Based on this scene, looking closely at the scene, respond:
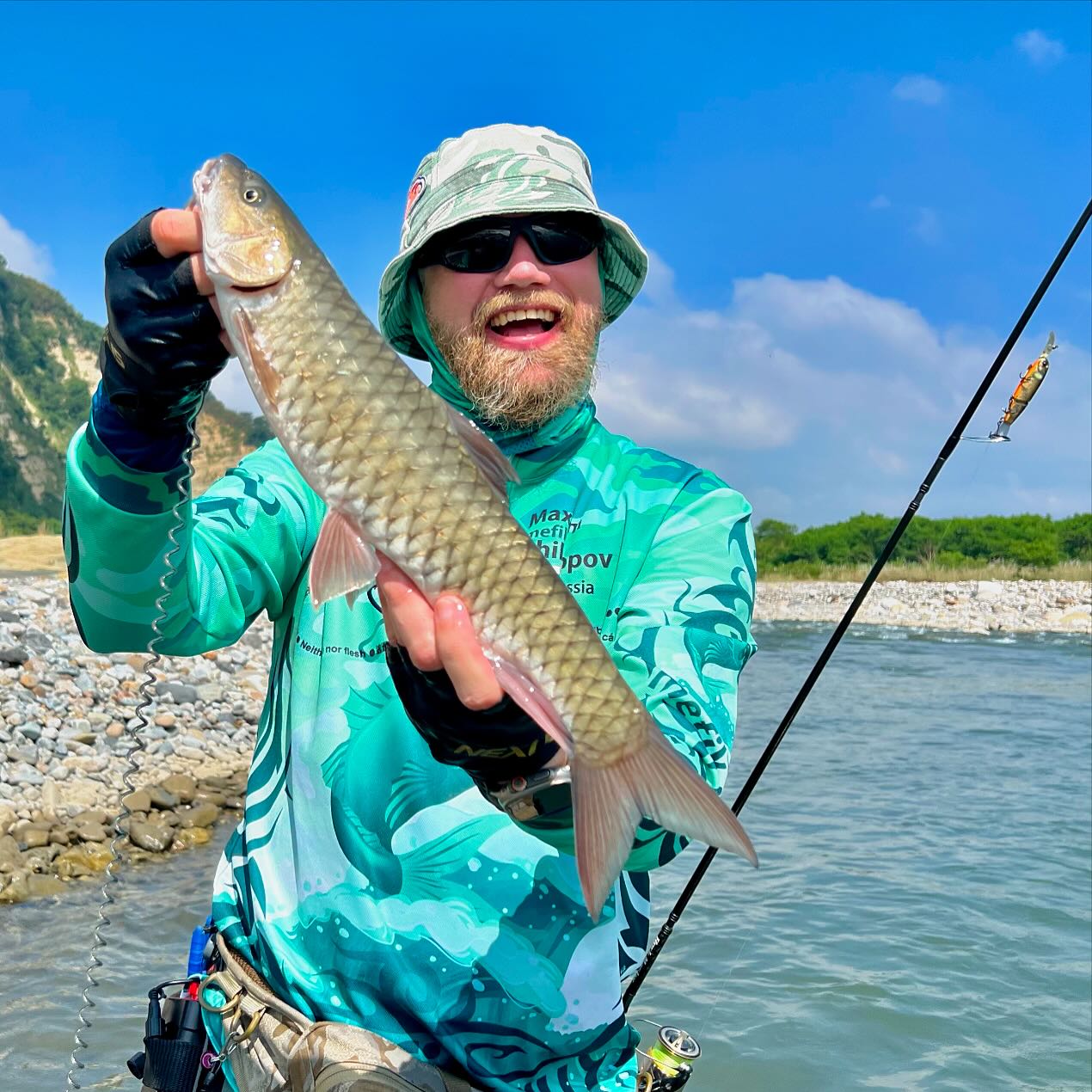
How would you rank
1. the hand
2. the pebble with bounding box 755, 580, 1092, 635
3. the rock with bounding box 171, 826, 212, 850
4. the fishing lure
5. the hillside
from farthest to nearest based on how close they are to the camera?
1. the hillside
2. the pebble with bounding box 755, 580, 1092, 635
3. the rock with bounding box 171, 826, 212, 850
4. the fishing lure
5. the hand

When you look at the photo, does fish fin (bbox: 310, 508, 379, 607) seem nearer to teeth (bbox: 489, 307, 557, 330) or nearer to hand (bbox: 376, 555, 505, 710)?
hand (bbox: 376, 555, 505, 710)

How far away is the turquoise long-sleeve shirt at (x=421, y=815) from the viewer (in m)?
2.30

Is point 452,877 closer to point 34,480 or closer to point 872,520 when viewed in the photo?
point 872,520

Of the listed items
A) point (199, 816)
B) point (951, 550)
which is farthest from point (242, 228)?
point (951, 550)

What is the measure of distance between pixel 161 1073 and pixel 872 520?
57805mm

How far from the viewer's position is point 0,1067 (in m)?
5.30

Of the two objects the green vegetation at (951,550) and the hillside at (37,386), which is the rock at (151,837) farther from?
the hillside at (37,386)

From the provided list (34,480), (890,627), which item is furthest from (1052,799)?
(34,480)

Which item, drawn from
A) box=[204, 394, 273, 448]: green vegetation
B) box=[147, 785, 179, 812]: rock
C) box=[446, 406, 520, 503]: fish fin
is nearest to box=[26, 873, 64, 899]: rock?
box=[147, 785, 179, 812]: rock

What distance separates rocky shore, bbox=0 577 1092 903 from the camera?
7.96 meters

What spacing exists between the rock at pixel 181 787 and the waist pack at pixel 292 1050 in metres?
7.19

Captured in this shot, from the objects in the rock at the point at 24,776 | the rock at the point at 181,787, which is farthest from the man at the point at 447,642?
the rock at the point at 181,787

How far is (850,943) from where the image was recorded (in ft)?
25.9

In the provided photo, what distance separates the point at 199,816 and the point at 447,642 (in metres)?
7.96
